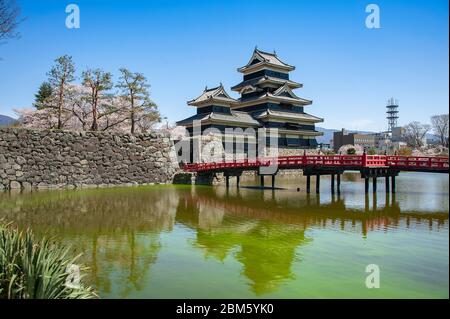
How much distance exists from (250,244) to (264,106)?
33.8m

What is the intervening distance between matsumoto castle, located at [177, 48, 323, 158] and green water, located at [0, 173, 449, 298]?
20957 millimetres

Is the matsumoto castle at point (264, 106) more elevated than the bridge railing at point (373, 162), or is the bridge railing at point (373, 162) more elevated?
the matsumoto castle at point (264, 106)

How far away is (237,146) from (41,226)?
28.5m

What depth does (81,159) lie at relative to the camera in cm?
2595

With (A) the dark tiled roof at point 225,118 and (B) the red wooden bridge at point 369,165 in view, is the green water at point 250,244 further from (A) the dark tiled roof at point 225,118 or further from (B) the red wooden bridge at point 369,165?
(A) the dark tiled roof at point 225,118

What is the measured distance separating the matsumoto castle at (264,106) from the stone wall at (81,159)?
9281 millimetres

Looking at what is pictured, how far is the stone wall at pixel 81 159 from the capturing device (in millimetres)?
23688

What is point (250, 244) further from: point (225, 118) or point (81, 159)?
point (225, 118)

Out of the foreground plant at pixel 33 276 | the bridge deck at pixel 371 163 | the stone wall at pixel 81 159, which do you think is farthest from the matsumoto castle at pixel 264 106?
the foreground plant at pixel 33 276

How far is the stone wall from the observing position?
23.7m

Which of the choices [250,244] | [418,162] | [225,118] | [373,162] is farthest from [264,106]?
[250,244]

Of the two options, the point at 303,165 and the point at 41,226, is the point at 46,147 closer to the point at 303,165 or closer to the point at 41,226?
the point at 41,226
